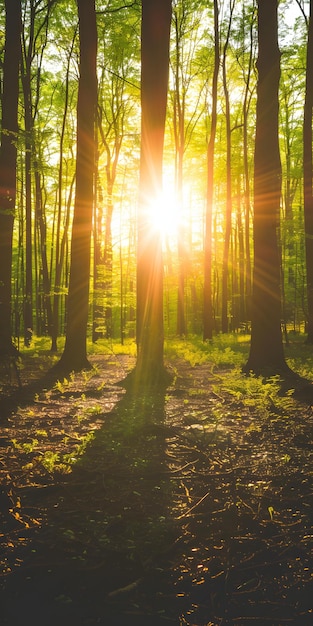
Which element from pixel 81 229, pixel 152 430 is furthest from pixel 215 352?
pixel 152 430

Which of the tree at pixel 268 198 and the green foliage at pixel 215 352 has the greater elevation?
the tree at pixel 268 198

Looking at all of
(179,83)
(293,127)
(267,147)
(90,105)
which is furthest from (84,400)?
(293,127)

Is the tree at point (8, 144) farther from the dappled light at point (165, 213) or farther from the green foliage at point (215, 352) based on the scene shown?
the green foliage at point (215, 352)

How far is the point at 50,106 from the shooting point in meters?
21.2

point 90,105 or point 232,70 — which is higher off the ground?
point 232,70

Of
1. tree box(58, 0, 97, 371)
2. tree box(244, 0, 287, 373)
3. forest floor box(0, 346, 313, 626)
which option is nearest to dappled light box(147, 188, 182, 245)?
tree box(58, 0, 97, 371)

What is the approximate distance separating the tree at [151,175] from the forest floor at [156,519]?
264cm

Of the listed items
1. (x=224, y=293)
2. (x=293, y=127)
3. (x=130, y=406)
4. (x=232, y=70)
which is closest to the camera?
(x=130, y=406)

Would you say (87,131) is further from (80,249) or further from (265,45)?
(265,45)

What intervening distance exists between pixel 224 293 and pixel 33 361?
11.5 meters

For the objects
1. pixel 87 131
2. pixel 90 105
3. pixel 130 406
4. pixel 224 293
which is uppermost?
pixel 90 105

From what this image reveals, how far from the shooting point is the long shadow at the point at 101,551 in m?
2.10

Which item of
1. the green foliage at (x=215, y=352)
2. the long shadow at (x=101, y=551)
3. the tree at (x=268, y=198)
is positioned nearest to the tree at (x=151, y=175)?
the tree at (x=268, y=198)

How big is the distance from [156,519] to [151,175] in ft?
23.0
